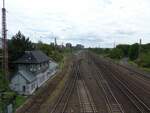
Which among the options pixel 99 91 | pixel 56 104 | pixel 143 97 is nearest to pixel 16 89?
pixel 56 104

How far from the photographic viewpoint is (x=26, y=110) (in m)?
26.8

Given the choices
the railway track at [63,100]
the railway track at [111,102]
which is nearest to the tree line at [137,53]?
the railway track at [111,102]

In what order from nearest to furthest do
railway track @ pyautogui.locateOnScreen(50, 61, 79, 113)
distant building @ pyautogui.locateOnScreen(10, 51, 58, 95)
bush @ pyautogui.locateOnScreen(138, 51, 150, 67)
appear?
railway track @ pyautogui.locateOnScreen(50, 61, 79, 113)
distant building @ pyautogui.locateOnScreen(10, 51, 58, 95)
bush @ pyautogui.locateOnScreen(138, 51, 150, 67)

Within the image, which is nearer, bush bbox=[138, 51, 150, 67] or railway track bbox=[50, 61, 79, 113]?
railway track bbox=[50, 61, 79, 113]

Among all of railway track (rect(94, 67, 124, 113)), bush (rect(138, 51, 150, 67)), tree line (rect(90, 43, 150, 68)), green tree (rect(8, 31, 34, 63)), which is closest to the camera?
railway track (rect(94, 67, 124, 113))

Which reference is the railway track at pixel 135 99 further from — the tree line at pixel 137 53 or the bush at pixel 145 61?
the tree line at pixel 137 53

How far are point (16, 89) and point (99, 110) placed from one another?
15.3 meters

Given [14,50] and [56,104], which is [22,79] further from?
[14,50]

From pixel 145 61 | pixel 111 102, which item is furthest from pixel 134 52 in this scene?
pixel 111 102

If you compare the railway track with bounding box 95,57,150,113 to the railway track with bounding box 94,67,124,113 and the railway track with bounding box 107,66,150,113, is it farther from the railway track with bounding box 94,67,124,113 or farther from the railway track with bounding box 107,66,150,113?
the railway track with bounding box 94,67,124,113

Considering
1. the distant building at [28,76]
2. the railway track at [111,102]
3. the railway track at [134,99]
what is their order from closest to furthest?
the railway track at [111,102] → the railway track at [134,99] → the distant building at [28,76]

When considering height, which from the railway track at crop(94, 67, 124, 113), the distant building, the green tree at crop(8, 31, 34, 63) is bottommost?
the railway track at crop(94, 67, 124, 113)

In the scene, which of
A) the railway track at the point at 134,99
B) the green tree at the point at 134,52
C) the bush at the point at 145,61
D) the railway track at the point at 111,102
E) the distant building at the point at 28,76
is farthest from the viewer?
the green tree at the point at 134,52

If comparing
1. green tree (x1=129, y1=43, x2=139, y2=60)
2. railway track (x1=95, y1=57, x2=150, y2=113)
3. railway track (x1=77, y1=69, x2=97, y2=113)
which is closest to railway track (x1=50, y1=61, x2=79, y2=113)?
railway track (x1=77, y1=69, x2=97, y2=113)
